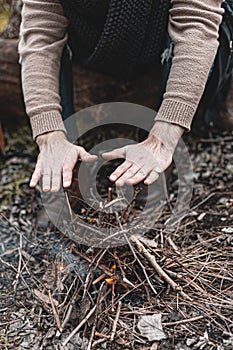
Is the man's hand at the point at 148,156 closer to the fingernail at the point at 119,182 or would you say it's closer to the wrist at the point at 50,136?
the fingernail at the point at 119,182

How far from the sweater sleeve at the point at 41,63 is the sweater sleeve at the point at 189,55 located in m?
0.40

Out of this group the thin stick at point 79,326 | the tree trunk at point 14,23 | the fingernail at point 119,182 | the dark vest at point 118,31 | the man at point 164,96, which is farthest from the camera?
the tree trunk at point 14,23

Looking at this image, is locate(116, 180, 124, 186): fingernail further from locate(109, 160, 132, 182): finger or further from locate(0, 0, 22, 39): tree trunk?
locate(0, 0, 22, 39): tree trunk

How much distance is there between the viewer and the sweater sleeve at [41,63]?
1705 millimetres

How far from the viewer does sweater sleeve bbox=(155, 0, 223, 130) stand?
157 cm

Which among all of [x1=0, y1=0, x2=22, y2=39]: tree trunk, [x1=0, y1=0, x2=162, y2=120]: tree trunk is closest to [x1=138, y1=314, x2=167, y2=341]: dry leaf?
[x1=0, y1=0, x2=162, y2=120]: tree trunk

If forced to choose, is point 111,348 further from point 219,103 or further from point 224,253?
point 219,103

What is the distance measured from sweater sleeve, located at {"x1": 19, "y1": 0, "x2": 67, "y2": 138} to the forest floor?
1.38 feet

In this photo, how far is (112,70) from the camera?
208 cm

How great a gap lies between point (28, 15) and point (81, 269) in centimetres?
92

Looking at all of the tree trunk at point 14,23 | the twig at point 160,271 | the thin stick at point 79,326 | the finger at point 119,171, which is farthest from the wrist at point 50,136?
the tree trunk at point 14,23

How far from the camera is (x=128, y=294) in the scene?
1.47 m

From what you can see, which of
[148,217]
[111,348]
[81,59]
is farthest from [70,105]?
[111,348]

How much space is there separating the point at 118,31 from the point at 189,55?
30 centimetres
